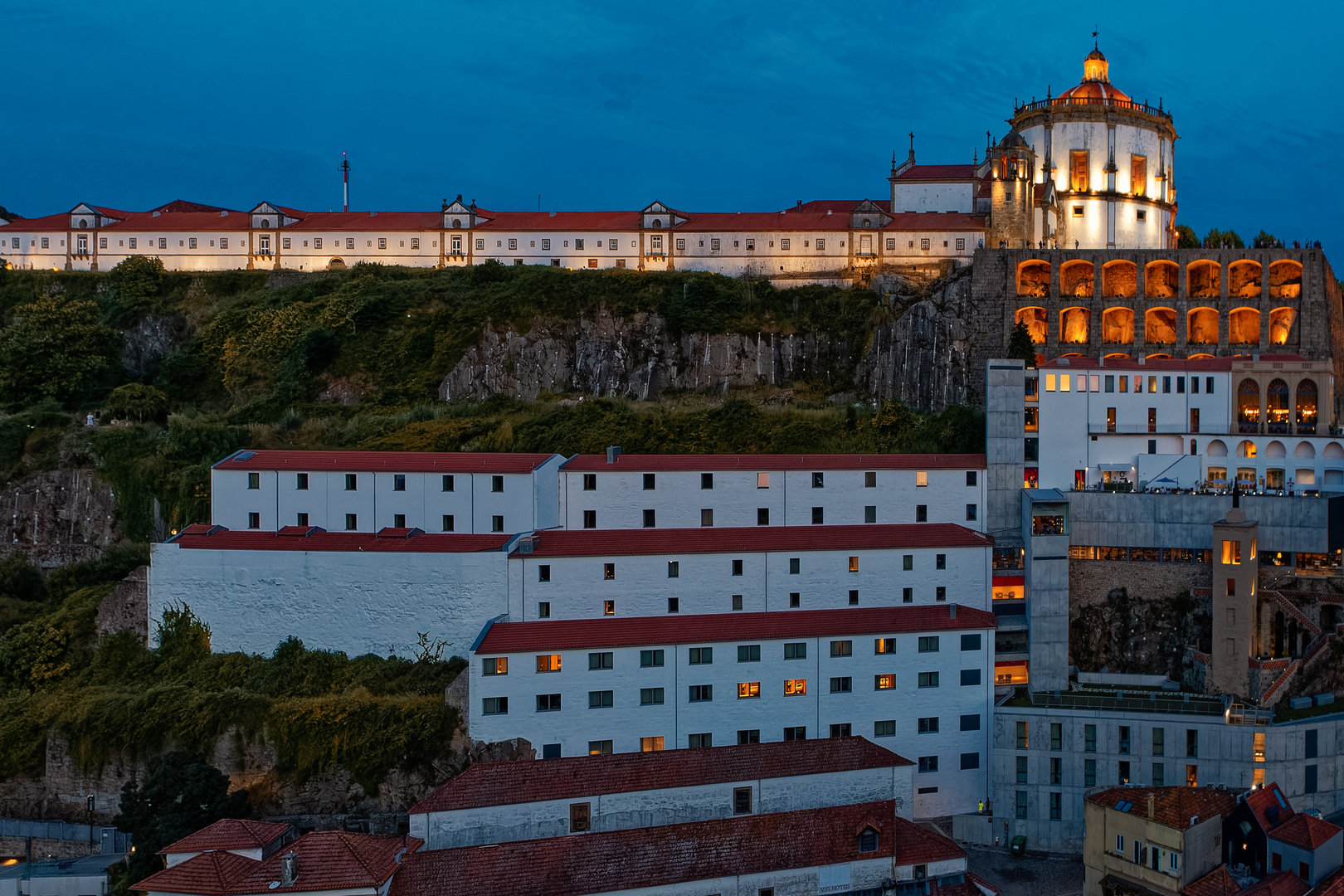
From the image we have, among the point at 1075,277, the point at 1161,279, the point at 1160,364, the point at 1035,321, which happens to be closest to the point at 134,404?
the point at 1035,321

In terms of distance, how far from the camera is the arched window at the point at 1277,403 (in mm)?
49009

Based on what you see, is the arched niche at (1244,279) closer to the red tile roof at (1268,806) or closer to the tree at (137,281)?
the red tile roof at (1268,806)

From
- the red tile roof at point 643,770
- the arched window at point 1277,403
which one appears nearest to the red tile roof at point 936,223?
the arched window at point 1277,403

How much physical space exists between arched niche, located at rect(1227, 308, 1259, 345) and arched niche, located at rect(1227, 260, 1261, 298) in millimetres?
974

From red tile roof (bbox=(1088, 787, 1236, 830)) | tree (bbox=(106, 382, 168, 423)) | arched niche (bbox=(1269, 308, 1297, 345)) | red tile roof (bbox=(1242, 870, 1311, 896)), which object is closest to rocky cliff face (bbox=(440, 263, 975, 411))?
tree (bbox=(106, 382, 168, 423))

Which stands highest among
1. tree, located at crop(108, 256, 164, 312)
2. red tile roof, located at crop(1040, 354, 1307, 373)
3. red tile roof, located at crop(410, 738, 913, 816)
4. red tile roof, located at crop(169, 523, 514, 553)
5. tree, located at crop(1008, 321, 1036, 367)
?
tree, located at crop(108, 256, 164, 312)

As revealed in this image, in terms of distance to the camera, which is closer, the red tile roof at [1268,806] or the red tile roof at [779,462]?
the red tile roof at [1268,806]

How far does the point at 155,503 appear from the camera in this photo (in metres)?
50.6

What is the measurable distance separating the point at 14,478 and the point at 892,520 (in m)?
44.1

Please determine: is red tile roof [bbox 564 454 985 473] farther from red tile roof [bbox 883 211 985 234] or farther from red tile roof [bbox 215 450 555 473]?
red tile roof [bbox 883 211 985 234]

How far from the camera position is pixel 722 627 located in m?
39.0

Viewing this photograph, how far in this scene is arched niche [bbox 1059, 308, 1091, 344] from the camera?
198 feet

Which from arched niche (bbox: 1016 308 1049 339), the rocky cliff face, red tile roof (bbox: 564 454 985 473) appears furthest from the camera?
the rocky cliff face

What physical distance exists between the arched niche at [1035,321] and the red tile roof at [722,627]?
23661mm
